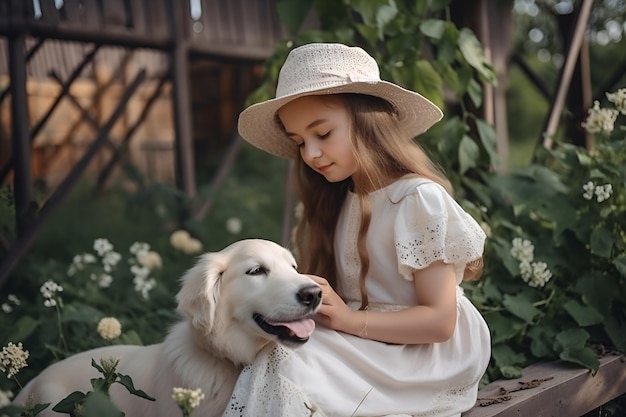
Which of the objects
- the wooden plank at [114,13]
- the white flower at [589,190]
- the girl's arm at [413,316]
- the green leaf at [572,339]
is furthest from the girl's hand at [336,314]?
the wooden plank at [114,13]

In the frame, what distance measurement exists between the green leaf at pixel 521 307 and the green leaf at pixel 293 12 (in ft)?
4.75

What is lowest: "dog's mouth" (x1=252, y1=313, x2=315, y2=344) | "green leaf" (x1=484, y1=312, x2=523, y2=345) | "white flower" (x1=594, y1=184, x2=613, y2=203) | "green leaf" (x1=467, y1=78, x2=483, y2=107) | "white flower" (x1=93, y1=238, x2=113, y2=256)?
"green leaf" (x1=484, y1=312, x2=523, y2=345)

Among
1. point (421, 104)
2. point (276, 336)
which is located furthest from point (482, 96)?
point (276, 336)

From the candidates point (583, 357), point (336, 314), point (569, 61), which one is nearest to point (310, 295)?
point (336, 314)

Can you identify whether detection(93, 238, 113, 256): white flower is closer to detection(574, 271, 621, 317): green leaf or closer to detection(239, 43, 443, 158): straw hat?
detection(239, 43, 443, 158): straw hat

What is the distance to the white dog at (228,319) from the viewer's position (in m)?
1.96

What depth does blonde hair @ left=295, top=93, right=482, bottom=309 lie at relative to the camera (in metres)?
2.31

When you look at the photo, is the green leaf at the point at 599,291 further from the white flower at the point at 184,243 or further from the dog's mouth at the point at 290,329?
the white flower at the point at 184,243

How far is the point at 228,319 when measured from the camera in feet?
6.68

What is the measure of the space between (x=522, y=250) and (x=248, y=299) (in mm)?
1534

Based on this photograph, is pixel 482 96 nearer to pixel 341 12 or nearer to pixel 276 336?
pixel 341 12

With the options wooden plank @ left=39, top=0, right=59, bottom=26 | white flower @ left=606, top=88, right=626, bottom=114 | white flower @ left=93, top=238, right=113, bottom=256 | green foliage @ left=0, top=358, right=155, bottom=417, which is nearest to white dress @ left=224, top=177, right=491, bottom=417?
green foliage @ left=0, top=358, right=155, bottom=417

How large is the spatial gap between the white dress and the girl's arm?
0.03 metres

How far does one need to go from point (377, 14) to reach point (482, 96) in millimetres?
838
